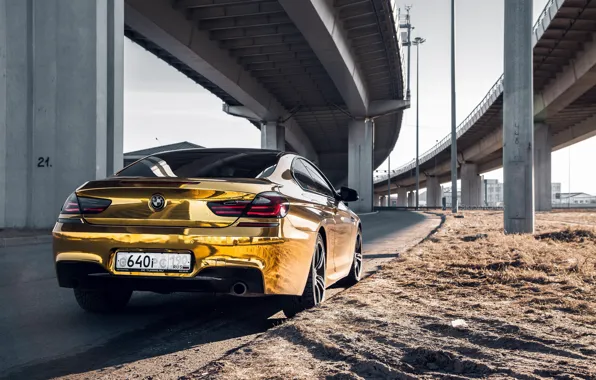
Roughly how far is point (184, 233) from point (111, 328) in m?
1.00

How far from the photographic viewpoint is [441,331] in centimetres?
423

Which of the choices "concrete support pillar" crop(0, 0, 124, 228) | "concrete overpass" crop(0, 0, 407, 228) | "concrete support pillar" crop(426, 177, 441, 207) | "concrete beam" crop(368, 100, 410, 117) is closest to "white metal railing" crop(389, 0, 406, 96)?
"concrete overpass" crop(0, 0, 407, 228)

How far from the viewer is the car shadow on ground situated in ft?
11.8

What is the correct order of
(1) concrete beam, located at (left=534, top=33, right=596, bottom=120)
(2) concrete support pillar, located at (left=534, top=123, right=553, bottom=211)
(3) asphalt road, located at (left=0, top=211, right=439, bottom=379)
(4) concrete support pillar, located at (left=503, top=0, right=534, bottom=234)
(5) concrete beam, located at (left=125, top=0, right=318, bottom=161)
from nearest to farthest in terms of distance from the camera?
(3) asphalt road, located at (left=0, top=211, right=439, bottom=379) → (4) concrete support pillar, located at (left=503, top=0, right=534, bottom=234) → (5) concrete beam, located at (left=125, top=0, right=318, bottom=161) → (1) concrete beam, located at (left=534, top=33, right=596, bottom=120) → (2) concrete support pillar, located at (left=534, top=123, right=553, bottom=211)

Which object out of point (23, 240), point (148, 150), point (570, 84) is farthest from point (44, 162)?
point (148, 150)

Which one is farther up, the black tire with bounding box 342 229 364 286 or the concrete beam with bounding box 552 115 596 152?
the concrete beam with bounding box 552 115 596 152

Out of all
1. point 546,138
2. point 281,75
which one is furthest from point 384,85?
point 546,138

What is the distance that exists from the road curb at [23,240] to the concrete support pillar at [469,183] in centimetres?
6165

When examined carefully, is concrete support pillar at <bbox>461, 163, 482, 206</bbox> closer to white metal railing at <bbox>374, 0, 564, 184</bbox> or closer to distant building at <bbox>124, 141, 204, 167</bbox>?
white metal railing at <bbox>374, 0, 564, 184</bbox>

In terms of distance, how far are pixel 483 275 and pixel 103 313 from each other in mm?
4196

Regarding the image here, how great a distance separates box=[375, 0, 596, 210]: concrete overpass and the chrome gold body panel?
2373cm

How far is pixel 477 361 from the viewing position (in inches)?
135

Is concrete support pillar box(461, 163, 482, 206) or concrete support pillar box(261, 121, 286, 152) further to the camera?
concrete support pillar box(461, 163, 482, 206)

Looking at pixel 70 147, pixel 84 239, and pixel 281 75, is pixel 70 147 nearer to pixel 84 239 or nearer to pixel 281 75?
pixel 84 239
